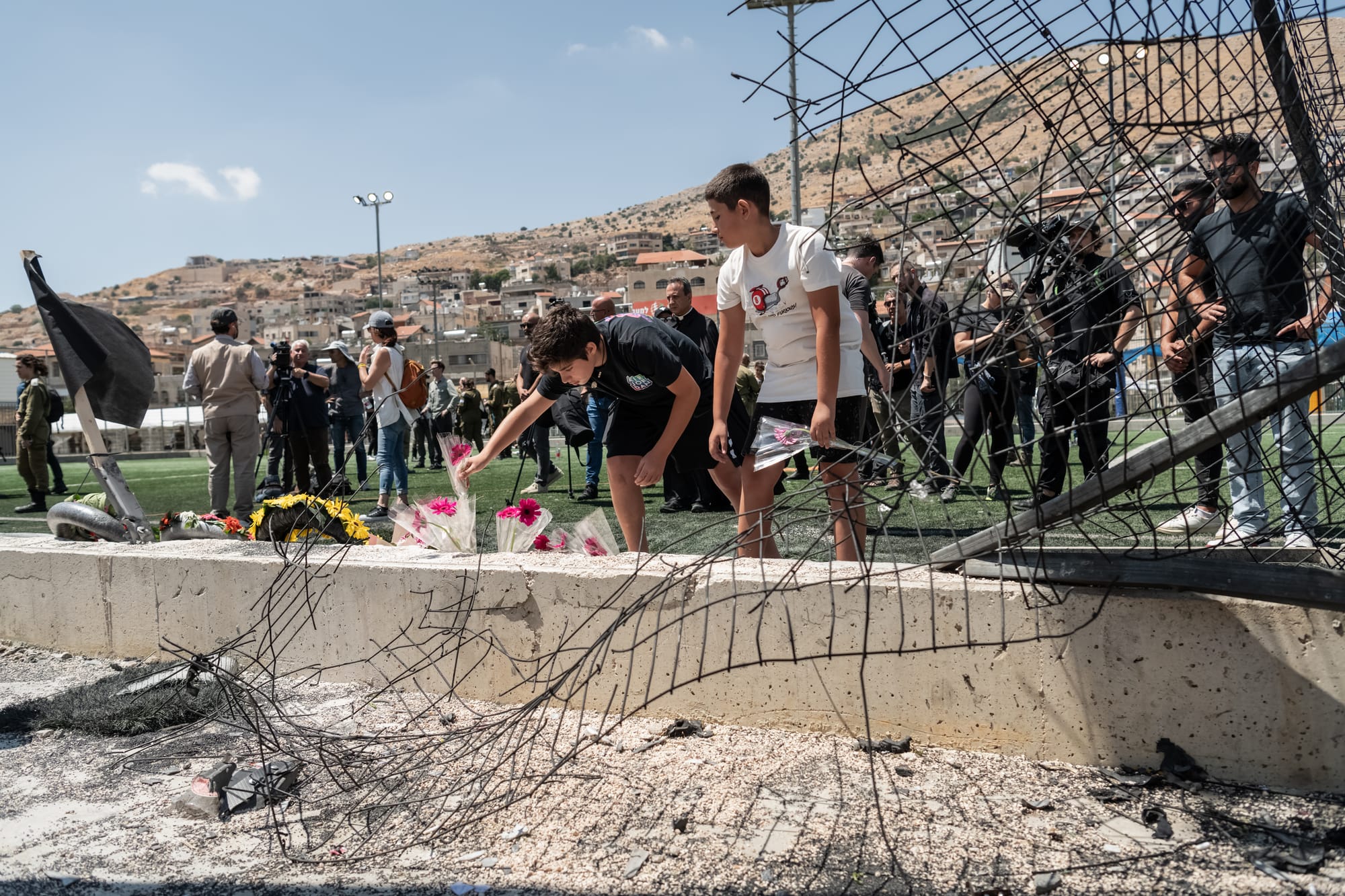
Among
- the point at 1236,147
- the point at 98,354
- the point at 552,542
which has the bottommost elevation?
the point at 552,542

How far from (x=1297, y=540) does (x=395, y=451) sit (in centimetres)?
667

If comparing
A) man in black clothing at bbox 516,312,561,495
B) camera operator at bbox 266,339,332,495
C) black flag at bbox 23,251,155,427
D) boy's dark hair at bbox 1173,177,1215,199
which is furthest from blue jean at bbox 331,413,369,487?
boy's dark hair at bbox 1173,177,1215,199

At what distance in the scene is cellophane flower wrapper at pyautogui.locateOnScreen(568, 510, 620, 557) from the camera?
4422mm

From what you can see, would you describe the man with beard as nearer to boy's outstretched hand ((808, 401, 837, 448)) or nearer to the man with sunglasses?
the man with sunglasses

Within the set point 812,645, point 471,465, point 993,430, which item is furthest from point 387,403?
point 993,430

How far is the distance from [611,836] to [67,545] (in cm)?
369

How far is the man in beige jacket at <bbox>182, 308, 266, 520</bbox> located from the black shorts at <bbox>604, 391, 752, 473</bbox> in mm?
4393

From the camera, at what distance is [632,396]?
444cm

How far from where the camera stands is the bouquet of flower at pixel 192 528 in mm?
5570

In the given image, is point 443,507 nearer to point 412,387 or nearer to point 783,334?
point 783,334

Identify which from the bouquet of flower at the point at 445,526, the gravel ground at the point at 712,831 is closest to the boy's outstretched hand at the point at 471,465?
the bouquet of flower at the point at 445,526

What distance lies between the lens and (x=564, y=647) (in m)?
3.62

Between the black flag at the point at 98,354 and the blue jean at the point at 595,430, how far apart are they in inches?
145

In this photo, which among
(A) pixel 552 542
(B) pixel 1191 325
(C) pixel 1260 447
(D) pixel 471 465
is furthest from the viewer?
(A) pixel 552 542
